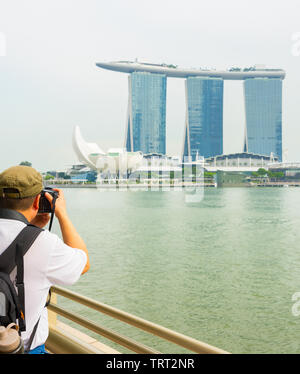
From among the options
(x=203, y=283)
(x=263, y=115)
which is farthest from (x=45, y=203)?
(x=263, y=115)

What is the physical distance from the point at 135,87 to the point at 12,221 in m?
80.1

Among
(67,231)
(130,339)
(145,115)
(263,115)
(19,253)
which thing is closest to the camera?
(19,253)

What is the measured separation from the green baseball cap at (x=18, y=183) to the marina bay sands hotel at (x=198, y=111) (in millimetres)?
76903

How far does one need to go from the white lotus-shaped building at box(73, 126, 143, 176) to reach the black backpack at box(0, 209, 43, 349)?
57411 millimetres

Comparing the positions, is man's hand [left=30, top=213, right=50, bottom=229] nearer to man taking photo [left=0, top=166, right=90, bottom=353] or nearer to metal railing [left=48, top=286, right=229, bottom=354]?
man taking photo [left=0, top=166, right=90, bottom=353]

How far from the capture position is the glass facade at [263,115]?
78562mm

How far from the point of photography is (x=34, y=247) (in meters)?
0.89

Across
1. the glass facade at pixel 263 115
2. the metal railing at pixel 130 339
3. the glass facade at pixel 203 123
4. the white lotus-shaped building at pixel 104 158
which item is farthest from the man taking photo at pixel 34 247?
the glass facade at pixel 263 115

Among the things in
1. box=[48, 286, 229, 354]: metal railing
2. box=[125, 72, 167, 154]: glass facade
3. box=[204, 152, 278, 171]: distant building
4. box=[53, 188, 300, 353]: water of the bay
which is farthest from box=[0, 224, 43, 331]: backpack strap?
box=[204, 152, 278, 171]: distant building

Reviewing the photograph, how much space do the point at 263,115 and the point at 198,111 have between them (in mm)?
12435

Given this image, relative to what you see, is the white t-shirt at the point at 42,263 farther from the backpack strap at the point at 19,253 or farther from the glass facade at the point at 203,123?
the glass facade at the point at 203,123

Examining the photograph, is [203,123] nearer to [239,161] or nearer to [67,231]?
[239,161]

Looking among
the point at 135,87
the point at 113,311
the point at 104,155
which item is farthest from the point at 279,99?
the point at 113,311
